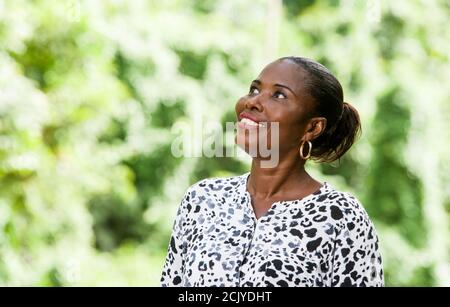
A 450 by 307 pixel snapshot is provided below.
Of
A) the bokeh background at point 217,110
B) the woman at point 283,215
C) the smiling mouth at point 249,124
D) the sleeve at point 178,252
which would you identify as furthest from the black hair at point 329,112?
the bokeh background at point 217,110

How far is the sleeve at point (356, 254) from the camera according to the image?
4.68 feet

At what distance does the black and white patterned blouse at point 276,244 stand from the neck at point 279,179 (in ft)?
0.11

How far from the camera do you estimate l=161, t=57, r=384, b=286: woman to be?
4.72 ft

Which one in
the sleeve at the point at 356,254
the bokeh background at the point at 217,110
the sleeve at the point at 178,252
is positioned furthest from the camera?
the bokeh background at the point at 217,110

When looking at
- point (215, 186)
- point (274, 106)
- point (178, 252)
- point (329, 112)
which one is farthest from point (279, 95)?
point (178, 252)

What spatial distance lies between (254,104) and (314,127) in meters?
0.15

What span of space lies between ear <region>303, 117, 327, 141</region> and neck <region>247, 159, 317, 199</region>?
51 mm

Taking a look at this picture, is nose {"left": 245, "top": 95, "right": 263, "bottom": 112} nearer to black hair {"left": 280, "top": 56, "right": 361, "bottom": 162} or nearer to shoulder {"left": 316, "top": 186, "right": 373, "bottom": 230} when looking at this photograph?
black hair {"left": 280, "top": 56, "right": 361, "bottom": 162}

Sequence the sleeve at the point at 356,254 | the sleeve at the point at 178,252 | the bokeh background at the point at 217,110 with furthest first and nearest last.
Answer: the bokeh background at the point at 217,110
the sleeve at the point at 178,252
the sleeve at the point at 356,254

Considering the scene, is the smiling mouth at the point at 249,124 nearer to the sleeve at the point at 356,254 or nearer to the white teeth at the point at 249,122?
the white teeth at the point at 249,122

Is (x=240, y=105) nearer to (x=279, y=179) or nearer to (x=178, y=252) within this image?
(x=279, y=179)

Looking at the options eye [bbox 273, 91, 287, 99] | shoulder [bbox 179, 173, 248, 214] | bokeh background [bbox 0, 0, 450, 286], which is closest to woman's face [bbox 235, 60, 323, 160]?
eye [bbox 273, 91, 287, 99]

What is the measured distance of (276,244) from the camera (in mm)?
1465
